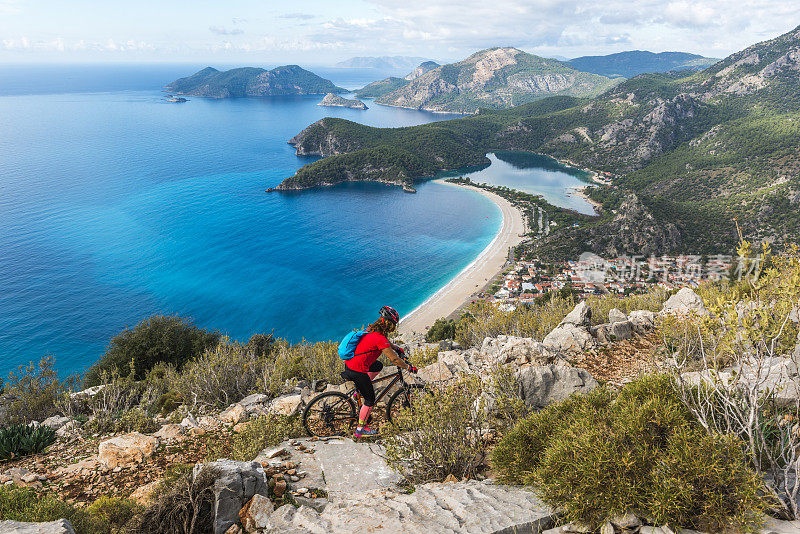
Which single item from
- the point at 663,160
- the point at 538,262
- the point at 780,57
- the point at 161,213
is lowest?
the point at 538,262

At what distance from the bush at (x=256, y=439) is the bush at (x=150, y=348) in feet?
44.2

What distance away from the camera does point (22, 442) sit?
8375 millimetres

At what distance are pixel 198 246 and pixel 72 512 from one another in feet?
274

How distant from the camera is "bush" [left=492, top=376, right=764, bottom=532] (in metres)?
3.94

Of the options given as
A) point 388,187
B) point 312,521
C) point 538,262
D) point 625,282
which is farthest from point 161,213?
point 312,521

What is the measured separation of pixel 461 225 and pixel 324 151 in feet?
319

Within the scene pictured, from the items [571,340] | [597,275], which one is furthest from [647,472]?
[597,275]

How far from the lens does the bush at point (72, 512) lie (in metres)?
4.77

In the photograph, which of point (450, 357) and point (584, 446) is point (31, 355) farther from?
point (584, 446)

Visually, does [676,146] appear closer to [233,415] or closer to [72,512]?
[233,415]

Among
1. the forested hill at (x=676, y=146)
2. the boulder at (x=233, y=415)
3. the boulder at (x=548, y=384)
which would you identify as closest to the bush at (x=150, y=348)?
the boulder at (x=233, y=415)

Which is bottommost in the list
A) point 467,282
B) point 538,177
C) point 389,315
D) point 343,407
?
point 467,282

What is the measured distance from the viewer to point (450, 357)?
43.3ft

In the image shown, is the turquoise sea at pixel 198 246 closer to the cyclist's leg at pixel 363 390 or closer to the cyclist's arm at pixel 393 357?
the cyclist's leg at pixel 363 390
